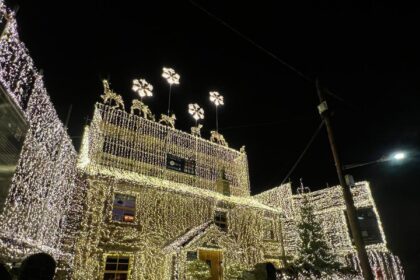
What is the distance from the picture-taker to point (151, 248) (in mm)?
12750

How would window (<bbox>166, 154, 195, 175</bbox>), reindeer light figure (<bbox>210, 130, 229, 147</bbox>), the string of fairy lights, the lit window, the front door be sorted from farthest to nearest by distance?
reindeer light figure (<bbox>210, 130, 229, 147</bbox>) < window (<bbox>166, 154, 195, 175</bbox>) < the front door < the lit window < the string of fairy lights

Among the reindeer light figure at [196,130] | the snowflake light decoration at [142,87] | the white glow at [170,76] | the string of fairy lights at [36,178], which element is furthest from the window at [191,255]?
the white glow at [170,76]

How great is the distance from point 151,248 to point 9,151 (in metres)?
8.15

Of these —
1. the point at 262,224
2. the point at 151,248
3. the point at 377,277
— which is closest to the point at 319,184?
the point at 377,277

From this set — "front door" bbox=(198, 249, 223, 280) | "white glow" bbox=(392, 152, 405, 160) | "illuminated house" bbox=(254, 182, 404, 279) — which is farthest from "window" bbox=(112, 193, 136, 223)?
"white glow" bbox=(392, 152, 405, 160)

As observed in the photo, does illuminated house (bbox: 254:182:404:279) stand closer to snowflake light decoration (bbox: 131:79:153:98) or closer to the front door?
the front door

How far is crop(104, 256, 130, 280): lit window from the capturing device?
11594mm

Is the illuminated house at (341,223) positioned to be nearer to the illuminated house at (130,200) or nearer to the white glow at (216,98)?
the illuminated house at (130,200)

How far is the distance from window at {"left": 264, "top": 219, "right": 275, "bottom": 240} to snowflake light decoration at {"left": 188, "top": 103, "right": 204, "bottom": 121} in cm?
836

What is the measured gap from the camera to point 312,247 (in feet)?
55.3

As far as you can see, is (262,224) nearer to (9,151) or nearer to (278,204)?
(278,204)

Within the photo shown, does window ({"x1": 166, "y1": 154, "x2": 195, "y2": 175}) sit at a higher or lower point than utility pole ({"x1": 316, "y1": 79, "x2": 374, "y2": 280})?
higher

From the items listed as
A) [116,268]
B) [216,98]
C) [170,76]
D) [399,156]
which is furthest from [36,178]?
[216,98]

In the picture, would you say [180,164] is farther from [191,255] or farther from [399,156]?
[399,156]
